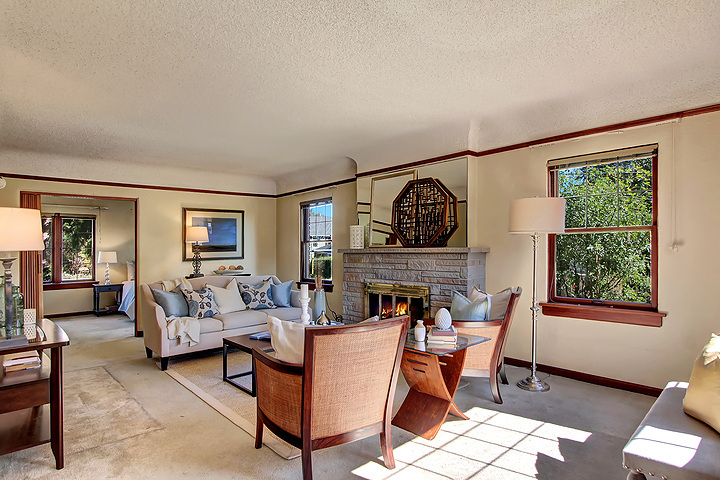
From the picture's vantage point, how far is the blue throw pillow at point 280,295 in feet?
18.3

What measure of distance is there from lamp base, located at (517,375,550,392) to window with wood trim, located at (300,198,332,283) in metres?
3.59

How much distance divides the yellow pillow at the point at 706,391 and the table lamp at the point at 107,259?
9.15m

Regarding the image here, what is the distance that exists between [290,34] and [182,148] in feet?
11.5

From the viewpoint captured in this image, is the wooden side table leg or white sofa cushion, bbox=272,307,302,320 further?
white sofa cushion, bbox=272,307,302,320

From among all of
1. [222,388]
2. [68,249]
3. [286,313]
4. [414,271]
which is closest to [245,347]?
[222,388]

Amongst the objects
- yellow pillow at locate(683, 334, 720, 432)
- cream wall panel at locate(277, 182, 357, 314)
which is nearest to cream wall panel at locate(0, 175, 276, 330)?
cream wall panel at locate(277, 182, 357, 314)

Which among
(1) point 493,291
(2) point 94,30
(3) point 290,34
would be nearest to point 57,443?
(2) point 94,30

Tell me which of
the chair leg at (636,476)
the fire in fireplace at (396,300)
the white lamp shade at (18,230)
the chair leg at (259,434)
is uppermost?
the white lamp shade at (18,230)

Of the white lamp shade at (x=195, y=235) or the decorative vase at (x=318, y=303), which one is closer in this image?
the decorative vase at (x=318, y=303)

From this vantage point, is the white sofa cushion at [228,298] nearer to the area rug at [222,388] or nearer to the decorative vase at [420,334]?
the area rug at [222,388]

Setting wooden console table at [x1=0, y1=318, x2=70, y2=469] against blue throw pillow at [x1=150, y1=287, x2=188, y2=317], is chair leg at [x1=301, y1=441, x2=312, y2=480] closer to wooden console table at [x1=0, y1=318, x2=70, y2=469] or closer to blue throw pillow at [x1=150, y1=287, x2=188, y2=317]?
wooden console table at [x1=0, y1=318, x2=70, y2=469]

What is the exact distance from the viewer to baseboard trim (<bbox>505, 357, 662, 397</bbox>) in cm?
346

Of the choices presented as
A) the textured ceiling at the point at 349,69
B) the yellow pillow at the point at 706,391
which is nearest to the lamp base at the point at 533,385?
the yellow pillow at the point at 706,391

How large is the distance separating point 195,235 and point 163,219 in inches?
22.7
